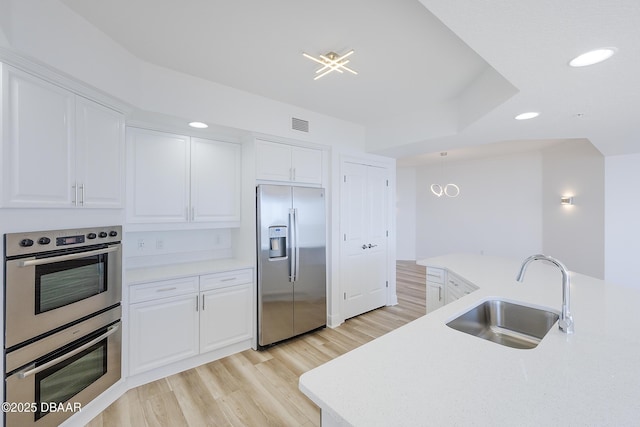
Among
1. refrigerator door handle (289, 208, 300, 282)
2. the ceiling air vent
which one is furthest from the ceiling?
refrigerator door handle (289, 208, 300, 282)

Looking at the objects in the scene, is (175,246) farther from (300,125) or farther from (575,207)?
(575,207)

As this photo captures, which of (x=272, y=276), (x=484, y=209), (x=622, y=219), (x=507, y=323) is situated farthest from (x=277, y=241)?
(x=484, y=209)

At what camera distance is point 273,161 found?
9.84 feet

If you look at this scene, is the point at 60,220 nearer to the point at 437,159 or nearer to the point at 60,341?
the point at 60,341

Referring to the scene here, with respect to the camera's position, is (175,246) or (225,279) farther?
(175,246)

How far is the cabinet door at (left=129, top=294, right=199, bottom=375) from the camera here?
225 centimetres

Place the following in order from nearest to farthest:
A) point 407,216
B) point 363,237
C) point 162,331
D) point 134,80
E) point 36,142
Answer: point 36,142, point 134,80, point 162,331, point 363,237, point 407,216

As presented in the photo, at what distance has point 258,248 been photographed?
2863 mm

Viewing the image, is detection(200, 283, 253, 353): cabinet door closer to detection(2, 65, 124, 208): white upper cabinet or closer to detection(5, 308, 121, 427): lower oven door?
→ detection(5, 308, 121, 427): lower oven door

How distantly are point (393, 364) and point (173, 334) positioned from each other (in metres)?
2.20

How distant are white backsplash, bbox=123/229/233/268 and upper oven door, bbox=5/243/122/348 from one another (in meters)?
0.56

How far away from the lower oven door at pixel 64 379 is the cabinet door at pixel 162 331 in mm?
136

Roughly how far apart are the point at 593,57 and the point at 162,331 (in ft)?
11.4

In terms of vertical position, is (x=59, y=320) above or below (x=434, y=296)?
above
